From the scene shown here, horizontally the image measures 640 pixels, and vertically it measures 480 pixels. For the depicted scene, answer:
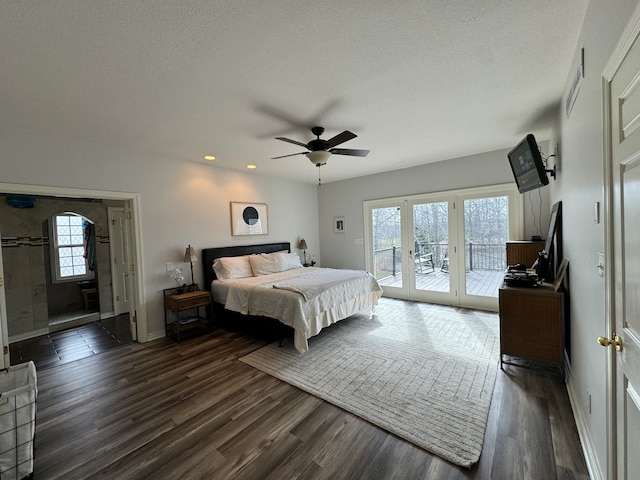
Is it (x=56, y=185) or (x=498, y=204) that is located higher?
→ (x=56, y=185)

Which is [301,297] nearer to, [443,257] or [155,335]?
[155,335]

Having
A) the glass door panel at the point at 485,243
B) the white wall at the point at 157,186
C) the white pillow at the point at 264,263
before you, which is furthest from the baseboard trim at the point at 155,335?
the glass door panel at the point at 485,243

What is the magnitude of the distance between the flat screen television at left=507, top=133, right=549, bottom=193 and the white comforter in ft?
7.66

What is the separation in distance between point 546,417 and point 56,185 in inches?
201

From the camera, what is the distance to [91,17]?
1487 millimetres

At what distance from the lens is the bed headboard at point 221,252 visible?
4.39 metres

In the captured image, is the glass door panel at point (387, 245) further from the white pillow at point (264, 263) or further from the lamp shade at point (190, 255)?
the lamp shade at point (190, 255)

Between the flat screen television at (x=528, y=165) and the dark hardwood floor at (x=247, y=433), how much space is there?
186 centimetres

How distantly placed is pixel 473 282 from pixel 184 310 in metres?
4.64

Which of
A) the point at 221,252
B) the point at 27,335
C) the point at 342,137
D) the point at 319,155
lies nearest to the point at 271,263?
the point at 221,252

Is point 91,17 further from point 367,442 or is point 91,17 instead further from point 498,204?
point 498,204

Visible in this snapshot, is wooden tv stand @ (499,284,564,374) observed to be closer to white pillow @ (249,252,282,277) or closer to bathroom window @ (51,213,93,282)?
white pillow @ (249,252,282,277)

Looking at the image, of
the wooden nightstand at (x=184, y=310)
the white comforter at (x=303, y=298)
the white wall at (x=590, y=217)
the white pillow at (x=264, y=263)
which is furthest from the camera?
the white pillow at (x=264, y=263)

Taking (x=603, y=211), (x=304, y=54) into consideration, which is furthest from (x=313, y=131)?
(x=603, y=211)
